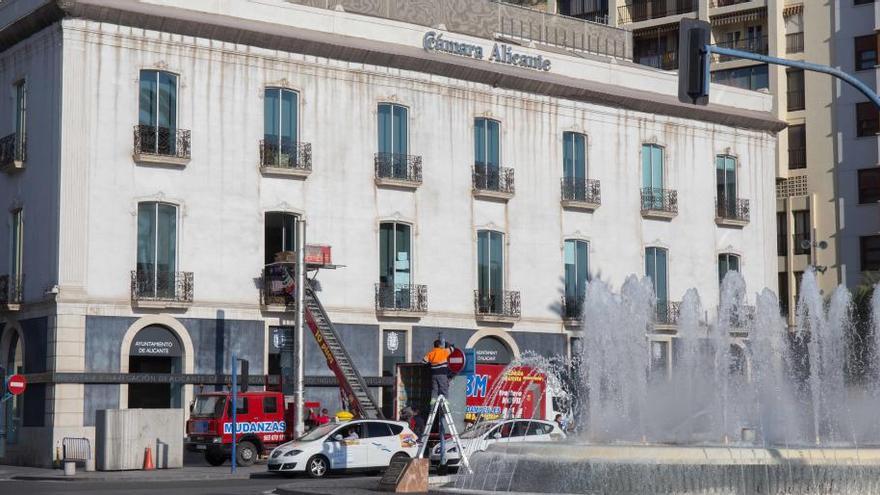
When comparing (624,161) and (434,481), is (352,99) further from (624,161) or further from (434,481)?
(434,481)

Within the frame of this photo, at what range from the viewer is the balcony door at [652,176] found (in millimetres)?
58219

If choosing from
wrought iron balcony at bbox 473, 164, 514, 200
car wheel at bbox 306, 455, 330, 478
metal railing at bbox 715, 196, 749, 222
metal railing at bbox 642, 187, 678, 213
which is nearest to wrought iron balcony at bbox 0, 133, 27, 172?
wrought iron balcony at bbox 473, 164, 514, 200

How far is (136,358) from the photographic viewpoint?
149ft

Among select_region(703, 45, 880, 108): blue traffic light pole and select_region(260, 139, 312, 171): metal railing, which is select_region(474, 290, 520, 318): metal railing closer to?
select_region(260, 139, 312, 171): metal railing

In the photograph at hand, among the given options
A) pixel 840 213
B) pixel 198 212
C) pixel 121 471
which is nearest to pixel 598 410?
pixel 121 471

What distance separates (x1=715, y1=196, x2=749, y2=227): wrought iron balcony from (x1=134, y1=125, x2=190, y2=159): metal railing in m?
24.0

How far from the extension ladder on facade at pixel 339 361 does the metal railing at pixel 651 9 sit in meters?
35.7

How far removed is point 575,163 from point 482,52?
588cm

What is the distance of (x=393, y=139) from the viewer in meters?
51.0

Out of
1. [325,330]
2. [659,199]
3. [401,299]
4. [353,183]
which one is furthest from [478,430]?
Result: [659,199]

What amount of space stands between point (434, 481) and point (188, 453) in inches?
744

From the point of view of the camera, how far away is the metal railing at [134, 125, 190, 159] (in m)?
45.1

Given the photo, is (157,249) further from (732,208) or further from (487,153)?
(732,208)

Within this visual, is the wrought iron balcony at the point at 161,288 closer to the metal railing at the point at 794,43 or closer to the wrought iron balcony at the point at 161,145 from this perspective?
the wrought iron balcony at the point at 161,145
